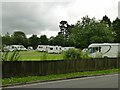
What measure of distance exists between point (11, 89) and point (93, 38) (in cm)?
6274

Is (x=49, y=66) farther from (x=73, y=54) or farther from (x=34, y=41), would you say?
(x=34, y=41)

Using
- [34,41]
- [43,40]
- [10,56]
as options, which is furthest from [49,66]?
[43,40]

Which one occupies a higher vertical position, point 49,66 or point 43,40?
point 43,40

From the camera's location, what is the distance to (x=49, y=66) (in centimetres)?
2267

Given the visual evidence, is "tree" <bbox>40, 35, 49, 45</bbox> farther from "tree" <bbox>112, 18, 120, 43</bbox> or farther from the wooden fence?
the wooden fence

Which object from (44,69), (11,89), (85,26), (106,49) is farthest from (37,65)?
(85,26)

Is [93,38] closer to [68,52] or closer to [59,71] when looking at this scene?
[68,52]

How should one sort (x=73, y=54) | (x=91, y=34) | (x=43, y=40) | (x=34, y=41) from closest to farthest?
1. (x=73, y=54)
2. (x=91, y=34)
3. (x=34, y=41)
4. (x=43, y=40)

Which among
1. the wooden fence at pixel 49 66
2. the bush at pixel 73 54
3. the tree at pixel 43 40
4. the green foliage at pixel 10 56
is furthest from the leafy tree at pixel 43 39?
the green foliage at pixel 10 56

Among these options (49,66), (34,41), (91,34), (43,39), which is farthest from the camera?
(43,39)

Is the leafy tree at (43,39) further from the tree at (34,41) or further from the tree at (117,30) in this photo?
the tree at (117,30)

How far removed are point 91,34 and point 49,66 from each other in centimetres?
5684

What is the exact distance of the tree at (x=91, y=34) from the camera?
7731 cm

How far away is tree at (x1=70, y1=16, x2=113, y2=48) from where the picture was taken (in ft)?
254
